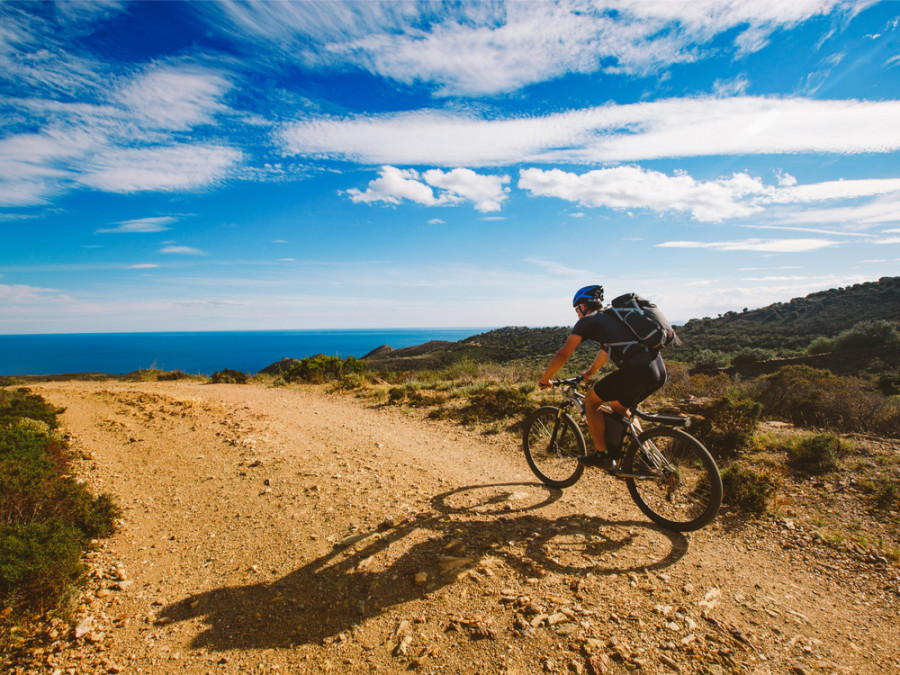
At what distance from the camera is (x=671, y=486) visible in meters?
4.70

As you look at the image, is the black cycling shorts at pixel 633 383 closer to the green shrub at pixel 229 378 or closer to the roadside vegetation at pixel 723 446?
the roadside vegetation at pixel 723 446

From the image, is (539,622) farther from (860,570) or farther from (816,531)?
(816,531)

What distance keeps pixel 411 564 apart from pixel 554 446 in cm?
284

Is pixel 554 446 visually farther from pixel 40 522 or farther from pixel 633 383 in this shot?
pixel 40 522

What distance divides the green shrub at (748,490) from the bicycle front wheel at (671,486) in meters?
0.43

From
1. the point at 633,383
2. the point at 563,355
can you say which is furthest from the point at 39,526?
the point at 633,383

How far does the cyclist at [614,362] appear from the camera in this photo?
164 inches

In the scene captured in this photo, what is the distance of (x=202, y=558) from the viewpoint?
3848mm

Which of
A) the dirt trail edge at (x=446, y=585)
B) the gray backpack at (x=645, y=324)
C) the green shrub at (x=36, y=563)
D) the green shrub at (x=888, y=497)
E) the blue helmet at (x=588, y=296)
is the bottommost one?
the dirt trail edge at (x=446, y=585)

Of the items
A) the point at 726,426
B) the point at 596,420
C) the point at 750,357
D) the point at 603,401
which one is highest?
A: the point at 603,401

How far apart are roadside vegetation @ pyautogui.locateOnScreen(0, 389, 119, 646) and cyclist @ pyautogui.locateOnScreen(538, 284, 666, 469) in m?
4.83

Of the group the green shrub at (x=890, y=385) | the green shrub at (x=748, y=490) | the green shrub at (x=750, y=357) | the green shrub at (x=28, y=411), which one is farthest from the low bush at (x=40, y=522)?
the green shrub at (x=750, y=357)

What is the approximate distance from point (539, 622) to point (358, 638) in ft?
Answer: 4.30

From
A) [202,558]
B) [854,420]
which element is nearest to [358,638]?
[202,558]
